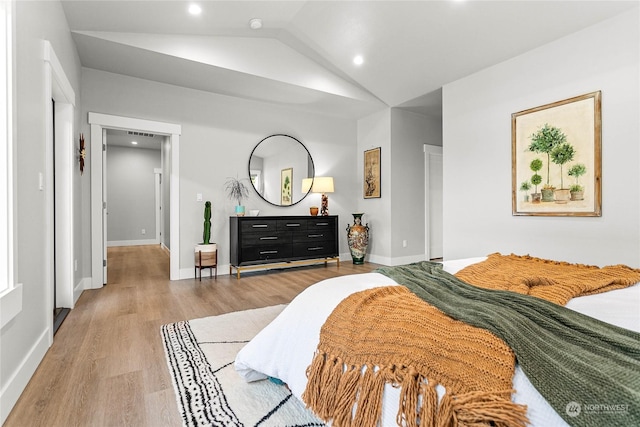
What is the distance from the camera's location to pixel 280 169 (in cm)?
508

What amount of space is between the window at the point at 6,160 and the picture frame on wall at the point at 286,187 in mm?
3665

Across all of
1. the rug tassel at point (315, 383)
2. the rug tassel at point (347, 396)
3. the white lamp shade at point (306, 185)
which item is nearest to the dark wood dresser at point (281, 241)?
the white lamp shade at point (306, 185)

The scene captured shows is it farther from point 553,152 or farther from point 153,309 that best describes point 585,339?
point 153,309

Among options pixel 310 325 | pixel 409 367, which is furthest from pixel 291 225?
pixel 409 367

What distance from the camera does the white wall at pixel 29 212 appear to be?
1.57m

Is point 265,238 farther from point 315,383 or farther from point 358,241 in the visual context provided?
point 315,383

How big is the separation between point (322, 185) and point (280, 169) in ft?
2.39

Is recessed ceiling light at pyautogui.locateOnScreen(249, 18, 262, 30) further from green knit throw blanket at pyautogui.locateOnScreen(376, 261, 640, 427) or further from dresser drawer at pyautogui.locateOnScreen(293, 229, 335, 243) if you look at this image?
green knit throw blanket at pyautogui.locateOnScreen(376, 261, 640, 427)

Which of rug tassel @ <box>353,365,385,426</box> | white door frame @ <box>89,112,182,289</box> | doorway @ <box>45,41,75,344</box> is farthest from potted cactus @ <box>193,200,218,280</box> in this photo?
rug tassel @ <box>353,365,385,426</box>

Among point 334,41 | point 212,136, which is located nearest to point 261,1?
point 334,41

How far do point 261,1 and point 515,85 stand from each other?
111 inches

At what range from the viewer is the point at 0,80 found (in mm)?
1509

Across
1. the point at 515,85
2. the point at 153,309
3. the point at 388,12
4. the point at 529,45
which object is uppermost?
the point at 388,12

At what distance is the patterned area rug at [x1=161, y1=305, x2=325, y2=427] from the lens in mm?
1394
